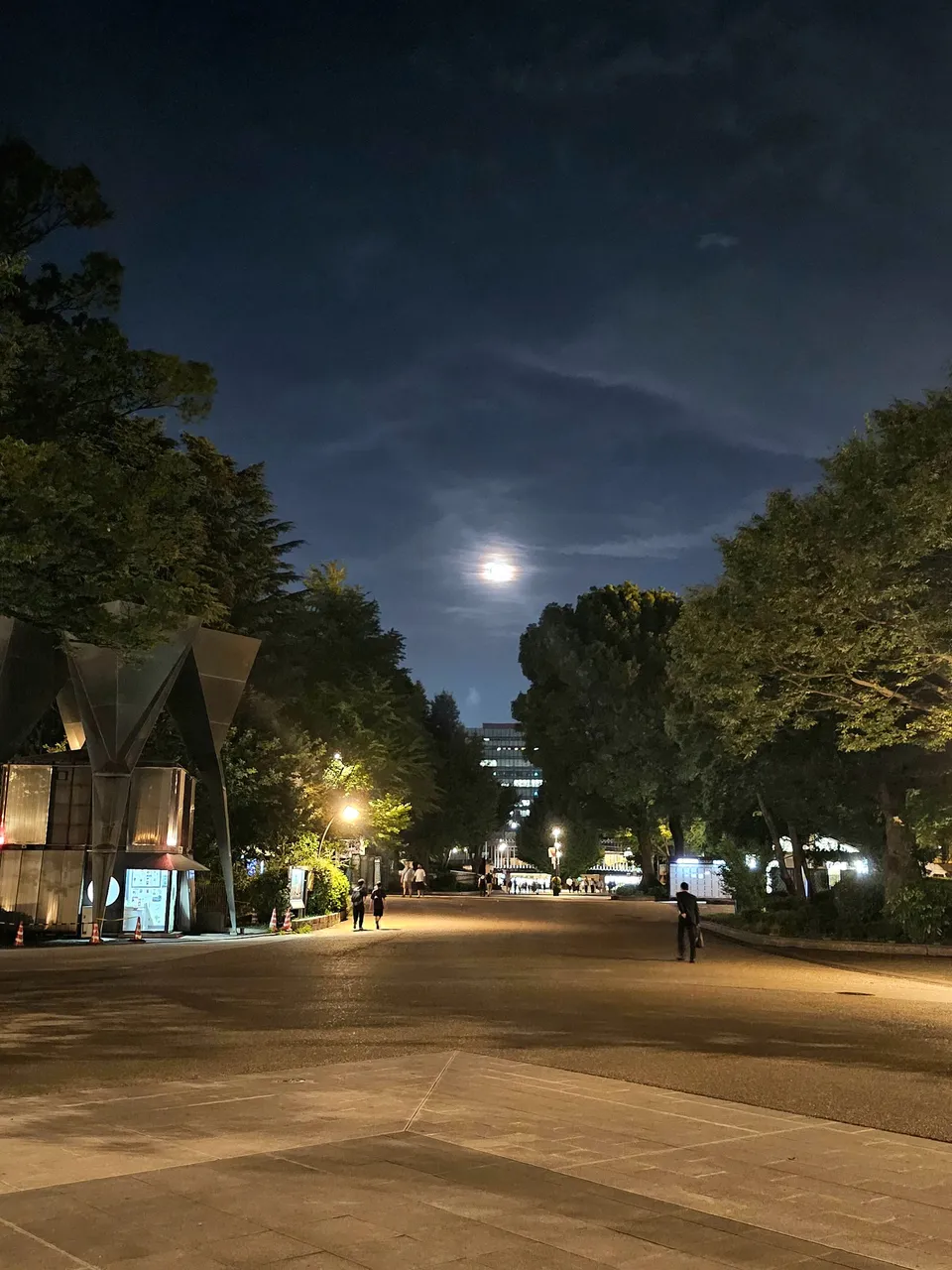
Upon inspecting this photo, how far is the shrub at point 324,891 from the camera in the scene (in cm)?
3831

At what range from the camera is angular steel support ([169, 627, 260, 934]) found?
28062 millimetres

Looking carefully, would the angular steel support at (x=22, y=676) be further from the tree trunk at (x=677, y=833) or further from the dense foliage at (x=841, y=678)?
the tree trunk at (x=677, y=833)

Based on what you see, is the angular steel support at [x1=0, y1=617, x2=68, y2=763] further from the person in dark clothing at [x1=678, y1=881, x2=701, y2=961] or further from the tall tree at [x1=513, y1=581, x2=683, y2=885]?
the tall tree at [x1=513, y1=581, x2=683, y2=885]

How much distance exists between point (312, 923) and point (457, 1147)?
28036 millimetres

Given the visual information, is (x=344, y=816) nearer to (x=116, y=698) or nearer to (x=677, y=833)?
(x=116, y=698)

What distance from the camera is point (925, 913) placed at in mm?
25000

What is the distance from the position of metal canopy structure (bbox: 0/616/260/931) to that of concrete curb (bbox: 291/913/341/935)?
7.52 ft

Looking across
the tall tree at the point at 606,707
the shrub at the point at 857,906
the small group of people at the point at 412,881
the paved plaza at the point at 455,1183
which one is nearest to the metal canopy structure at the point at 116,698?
the paved plaza at the point at 455,1183

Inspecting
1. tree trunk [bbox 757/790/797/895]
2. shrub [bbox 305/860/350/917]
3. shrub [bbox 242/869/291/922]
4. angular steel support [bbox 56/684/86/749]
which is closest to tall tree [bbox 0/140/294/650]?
angular steel support [bbox 56/684/86/749]

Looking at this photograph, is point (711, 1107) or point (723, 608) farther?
point (723, 608)

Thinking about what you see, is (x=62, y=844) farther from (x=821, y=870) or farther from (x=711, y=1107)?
(x=821, y=870)

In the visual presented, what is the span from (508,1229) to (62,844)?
26666mm

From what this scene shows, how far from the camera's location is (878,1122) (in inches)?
294

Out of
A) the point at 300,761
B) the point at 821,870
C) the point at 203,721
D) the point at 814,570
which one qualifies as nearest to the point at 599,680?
the point at 821,870
